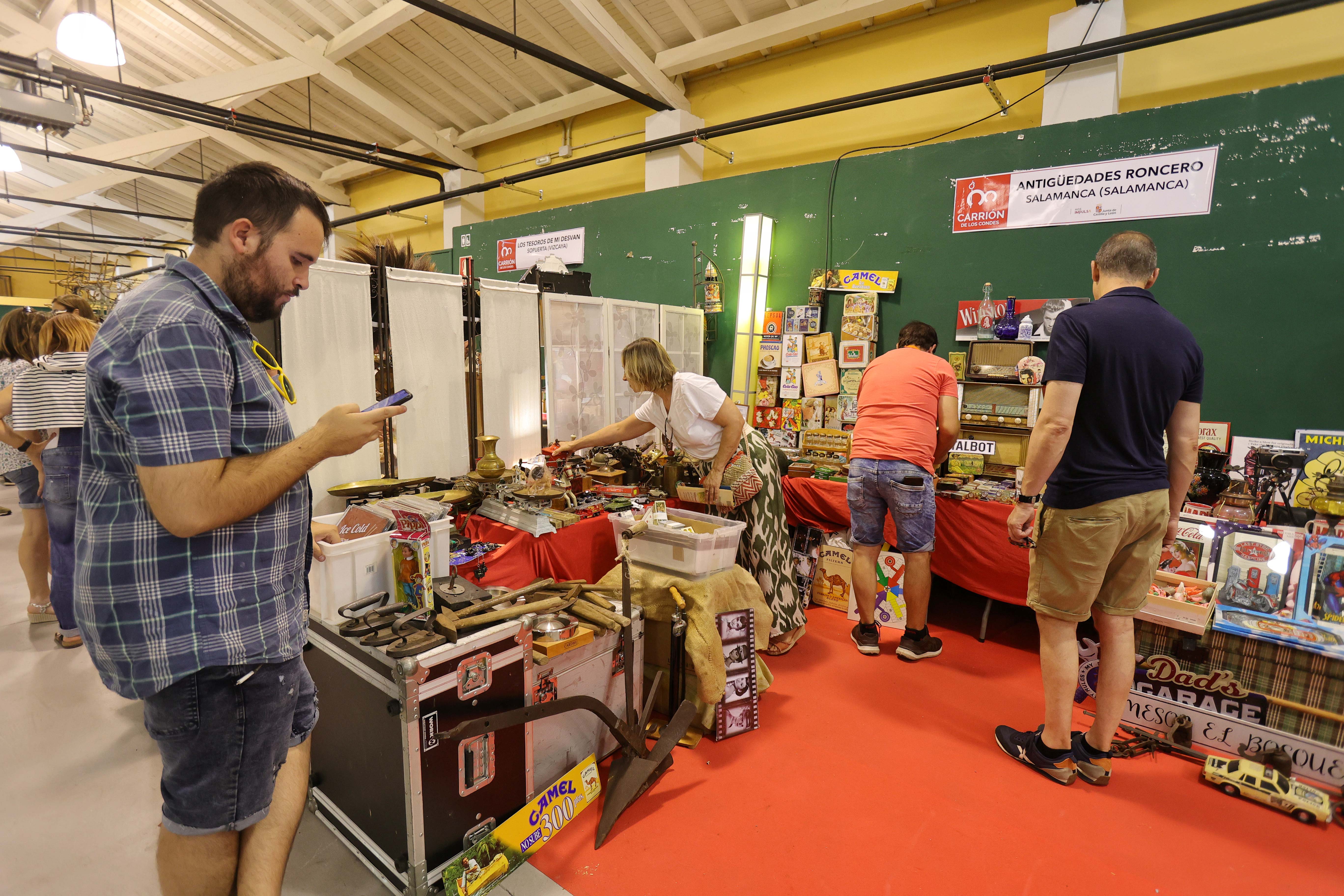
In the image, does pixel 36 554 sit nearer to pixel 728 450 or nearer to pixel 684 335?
pixel 728 450

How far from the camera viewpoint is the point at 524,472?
317 cm

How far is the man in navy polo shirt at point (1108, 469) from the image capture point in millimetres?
2076

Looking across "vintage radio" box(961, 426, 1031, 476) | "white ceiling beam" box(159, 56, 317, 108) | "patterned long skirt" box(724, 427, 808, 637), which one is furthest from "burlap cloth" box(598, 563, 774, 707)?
"white ceiling beam" box(159, 56, 317, 108)

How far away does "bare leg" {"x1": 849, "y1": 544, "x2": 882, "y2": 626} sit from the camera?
330 centimetres

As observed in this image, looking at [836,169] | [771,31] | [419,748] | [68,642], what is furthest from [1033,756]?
[771,31]

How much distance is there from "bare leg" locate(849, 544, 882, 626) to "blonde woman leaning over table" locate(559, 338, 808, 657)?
1.12 feet

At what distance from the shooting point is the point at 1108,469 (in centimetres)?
210

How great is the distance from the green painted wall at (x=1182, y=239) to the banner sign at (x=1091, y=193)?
0.16 ft

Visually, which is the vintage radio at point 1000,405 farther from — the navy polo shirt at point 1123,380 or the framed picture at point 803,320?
the navy polo shirt at point 1123,380

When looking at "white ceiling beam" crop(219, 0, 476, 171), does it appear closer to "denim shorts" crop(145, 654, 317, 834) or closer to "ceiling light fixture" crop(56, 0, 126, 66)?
"ceiling light fixture" crop(56, 0, 126, 66)

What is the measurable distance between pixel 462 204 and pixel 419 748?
891 cm

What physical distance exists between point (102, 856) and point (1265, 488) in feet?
16.3

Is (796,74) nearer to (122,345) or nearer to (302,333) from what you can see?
(302,333)

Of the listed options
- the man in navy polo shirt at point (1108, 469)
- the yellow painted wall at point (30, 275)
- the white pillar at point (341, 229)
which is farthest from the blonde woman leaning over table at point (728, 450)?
the yellow painted wall at point (30, 275)
